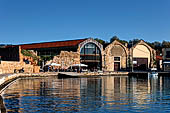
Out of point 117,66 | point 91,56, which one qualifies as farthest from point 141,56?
point 91,56

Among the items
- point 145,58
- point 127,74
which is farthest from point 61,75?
point 145,58

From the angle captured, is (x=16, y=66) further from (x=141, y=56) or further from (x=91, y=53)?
(x=141, y=56)

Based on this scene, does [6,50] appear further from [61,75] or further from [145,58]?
[145,58]

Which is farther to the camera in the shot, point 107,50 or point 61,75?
point 107,50

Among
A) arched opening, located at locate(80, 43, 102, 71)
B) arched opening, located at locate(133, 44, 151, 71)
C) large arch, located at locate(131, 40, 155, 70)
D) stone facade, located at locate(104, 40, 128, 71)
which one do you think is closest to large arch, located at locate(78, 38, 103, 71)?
arched opening, located at locate(80, 43, 102, 71)

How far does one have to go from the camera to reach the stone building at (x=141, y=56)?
267 ft

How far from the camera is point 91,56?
7456 centimetres

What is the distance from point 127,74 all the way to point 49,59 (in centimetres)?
1902

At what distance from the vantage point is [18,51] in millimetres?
57375

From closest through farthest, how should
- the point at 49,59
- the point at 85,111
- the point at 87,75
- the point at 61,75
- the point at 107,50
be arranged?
1. the point at 85,111
2. the point at 61,75
3. the point at 87,75
4. the point at 49,59
5. the point at 107,50

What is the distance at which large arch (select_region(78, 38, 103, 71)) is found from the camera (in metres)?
73.2

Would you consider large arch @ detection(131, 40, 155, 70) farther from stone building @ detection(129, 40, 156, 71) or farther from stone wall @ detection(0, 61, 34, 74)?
stone wall @ detection(0, 61, 34, 74)

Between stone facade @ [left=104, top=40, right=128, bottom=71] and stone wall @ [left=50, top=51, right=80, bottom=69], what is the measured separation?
942cm

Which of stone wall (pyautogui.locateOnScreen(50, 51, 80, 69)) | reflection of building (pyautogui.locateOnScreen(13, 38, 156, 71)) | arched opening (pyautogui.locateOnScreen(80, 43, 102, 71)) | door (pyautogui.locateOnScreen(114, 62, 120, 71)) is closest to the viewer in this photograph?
stone wall (pyautogui.locateOnScreen(50, 51, 80, 69))
